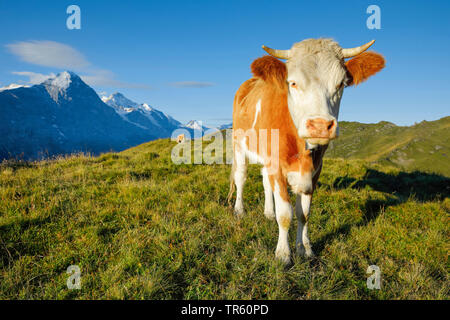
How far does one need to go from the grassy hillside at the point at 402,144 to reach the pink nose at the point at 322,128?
86.4m

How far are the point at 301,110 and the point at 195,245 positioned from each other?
7.73ft

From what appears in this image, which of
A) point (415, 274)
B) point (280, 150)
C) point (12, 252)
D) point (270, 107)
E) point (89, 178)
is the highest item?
point (270, 107)

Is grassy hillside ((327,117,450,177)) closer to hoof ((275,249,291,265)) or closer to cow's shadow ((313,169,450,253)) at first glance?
cow's shadow ((313,169,450,253))

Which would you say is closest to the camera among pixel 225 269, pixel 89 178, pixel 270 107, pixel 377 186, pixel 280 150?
pixel 225 269

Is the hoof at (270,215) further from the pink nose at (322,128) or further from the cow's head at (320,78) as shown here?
the pink nose at (322,128)

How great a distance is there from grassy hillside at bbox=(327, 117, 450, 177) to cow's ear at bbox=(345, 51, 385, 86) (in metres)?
85.3

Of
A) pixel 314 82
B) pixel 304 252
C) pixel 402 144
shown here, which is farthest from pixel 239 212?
pixel 402 144

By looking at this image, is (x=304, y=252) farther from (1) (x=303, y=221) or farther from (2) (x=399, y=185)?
(2) (x=399, y=185)

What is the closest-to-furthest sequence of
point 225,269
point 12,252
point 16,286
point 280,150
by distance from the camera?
point 16,286 < point 225,269 < point 12,252 < point 280,150

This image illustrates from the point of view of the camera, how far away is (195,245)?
3.44m

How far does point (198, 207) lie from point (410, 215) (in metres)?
4.51
